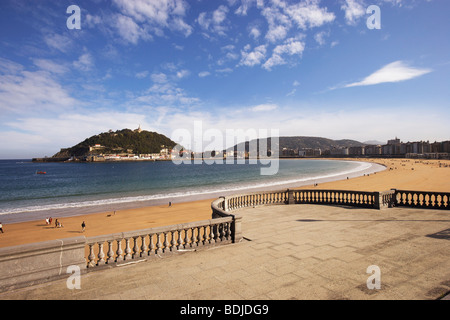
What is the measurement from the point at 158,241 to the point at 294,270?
3.87 meters

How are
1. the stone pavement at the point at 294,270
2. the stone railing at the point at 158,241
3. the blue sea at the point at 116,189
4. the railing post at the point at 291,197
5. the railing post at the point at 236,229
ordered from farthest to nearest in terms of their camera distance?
the blue sea at the point at 116,189 < the railing post at the point at 291,197 < the railing post at the point at 236,229 < the stone railing at the point at 158,241 < the stone pavement at the point at 294,270

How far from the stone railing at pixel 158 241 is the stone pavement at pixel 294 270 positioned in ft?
0.84

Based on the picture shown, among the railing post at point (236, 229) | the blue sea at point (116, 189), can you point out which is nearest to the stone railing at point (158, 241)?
the railing post at point (236, 229)

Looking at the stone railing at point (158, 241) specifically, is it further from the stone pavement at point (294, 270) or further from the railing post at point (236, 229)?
the stone pavement at point (294, 270)

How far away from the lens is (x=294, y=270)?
5.91 meters

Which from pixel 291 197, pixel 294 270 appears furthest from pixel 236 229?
pixel 291 197

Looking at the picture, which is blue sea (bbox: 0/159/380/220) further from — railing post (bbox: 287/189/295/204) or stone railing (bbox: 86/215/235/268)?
stone railing (bbox: 86/215/235/268)

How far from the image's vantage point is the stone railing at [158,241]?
633cm

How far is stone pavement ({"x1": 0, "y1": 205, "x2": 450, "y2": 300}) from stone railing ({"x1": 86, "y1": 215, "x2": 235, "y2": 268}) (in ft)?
0.84

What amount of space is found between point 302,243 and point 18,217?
114ft

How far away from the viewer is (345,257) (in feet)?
22.0

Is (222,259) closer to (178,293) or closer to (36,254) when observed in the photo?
(178,293)

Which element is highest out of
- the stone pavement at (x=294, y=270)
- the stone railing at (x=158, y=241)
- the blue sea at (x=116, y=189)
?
the stone railing at (x=158, y=241)

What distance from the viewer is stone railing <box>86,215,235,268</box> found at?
633 centimetres
